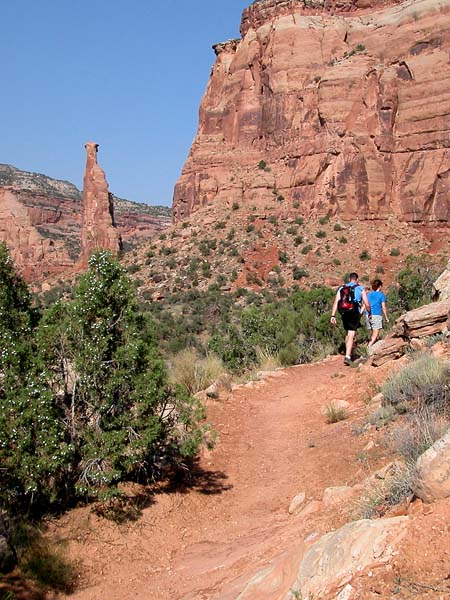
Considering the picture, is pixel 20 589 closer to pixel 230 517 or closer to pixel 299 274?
pixel 230 517

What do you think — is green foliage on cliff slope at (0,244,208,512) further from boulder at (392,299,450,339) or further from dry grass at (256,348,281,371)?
dry grass at (256,348,281,371)

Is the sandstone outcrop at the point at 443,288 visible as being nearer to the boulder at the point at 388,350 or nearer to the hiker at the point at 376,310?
the hiker at the point at 376,310

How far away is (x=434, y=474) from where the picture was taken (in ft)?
10.8

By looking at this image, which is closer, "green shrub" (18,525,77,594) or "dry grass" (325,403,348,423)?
"green shrub" (18,525,77,594)

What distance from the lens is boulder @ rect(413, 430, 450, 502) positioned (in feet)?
10.6

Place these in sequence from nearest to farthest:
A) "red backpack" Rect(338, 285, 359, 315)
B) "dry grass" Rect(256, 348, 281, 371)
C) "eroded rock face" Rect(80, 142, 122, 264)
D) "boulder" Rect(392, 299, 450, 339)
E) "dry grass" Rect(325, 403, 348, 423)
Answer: "dry grass" Rect(325, 403, 348, 423) → "boulder" Rect(392, 299, 450, 339) → "red backpack" Rect(338, 285, 359, 315) → "dry grass" Rect(256, 348, 281, 371) → "eroded rock face" Rect(80, 142, 122, 264)

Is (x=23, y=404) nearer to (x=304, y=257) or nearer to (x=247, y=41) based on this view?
(x=304, y=257)

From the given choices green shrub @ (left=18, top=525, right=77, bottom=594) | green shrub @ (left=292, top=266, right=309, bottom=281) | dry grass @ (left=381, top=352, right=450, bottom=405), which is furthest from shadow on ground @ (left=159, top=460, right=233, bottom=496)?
green shrub @ (left=292, top=266, right=309, bottom=281)

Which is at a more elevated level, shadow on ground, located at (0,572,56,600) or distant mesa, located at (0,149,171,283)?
distant mesa, located at (0,149,171,283)

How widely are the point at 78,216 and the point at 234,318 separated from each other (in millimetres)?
75679

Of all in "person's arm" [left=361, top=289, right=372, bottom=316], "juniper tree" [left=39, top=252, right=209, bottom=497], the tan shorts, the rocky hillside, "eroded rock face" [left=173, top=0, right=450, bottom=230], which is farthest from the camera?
the rocky hillside

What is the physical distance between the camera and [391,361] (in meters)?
9.55

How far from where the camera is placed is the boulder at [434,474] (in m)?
3.23

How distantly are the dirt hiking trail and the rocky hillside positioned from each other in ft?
177
